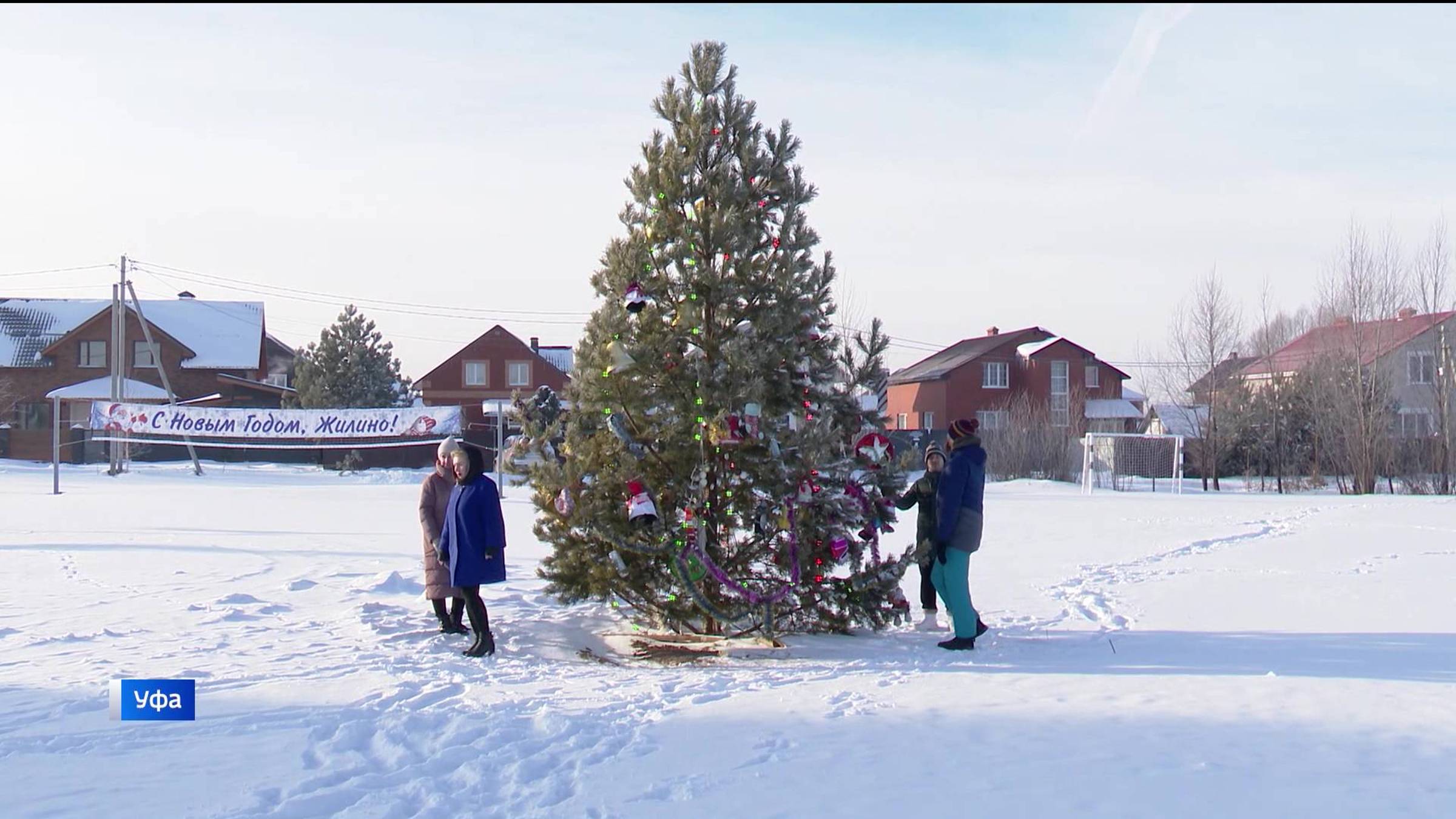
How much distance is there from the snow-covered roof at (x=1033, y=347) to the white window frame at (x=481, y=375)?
2712 centimetres

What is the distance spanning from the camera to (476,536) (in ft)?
27.3

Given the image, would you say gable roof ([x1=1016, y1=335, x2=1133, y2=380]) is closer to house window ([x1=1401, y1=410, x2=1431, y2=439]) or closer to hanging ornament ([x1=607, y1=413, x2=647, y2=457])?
house window ([x1=1401, y1=410, x2=1431, y2=439])

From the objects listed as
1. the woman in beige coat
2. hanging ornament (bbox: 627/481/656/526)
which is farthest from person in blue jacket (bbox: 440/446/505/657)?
hanging ornament (bbox: 627/481/656/526)

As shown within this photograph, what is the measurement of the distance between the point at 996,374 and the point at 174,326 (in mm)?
40242

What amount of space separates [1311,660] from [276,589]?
357 inches

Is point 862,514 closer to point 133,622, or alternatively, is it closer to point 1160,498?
point 133,622

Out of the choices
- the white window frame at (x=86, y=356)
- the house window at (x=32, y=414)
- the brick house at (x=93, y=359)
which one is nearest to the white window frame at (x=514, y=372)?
the brick house at (x=93, y=359)

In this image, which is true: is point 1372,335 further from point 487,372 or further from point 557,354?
point 557,354

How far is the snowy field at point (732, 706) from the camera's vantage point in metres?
5.07

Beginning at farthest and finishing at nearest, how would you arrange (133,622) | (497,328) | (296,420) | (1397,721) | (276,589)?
(497,328) → (296,420) → (276,589) → (133,622) → (1397,721)

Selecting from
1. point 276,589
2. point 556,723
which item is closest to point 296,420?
point 276,589

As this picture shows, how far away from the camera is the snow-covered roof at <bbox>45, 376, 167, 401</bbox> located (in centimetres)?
4962

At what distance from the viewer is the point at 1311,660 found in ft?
26.1

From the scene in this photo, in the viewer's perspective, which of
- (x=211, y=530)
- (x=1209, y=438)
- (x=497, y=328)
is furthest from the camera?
(x=497, y=328)
